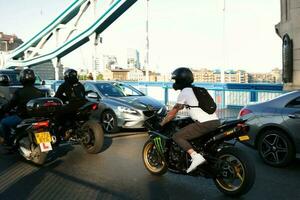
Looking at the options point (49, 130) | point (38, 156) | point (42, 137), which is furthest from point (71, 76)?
point (38, 156)

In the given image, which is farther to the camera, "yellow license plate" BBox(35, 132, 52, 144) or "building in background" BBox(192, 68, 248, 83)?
"building in background" BBox(192, 68, 248, 83)

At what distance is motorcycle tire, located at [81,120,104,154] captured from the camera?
288 inches

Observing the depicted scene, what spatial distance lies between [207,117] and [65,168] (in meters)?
2.68

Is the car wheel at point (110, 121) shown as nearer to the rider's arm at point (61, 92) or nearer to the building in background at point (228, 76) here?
the rider's arm at point (61, 92)

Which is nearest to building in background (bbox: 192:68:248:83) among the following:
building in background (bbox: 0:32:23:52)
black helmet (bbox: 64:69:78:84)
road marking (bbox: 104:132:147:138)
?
road marking (bbox: 104:132:147:138)

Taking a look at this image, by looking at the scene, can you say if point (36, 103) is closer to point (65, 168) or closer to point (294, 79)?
point (65, 168)

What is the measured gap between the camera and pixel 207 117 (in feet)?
16.6

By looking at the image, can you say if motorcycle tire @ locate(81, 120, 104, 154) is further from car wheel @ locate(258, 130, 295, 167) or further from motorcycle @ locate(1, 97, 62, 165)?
car wheel @ locate(258, 130, 295, 167)

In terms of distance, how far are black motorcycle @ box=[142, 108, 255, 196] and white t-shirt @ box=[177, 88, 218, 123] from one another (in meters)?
0.22

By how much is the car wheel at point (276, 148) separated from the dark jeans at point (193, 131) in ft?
5.73

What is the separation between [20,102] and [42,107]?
60 centimetres

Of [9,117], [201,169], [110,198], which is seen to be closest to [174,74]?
[201,169]

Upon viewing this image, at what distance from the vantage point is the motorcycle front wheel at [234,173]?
4.62 m

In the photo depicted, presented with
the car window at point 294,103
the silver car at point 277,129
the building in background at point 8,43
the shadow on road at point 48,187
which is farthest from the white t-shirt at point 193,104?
the building in background at point 8,43
